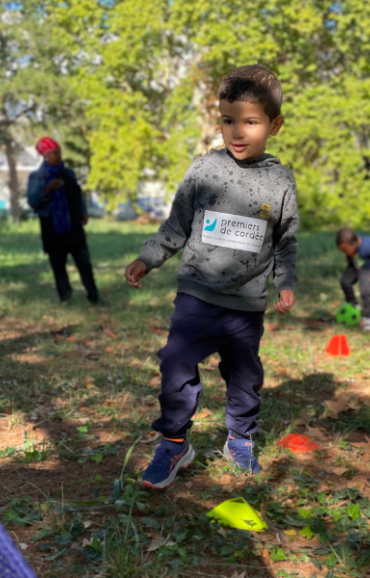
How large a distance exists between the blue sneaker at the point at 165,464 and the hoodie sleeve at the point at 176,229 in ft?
2.68

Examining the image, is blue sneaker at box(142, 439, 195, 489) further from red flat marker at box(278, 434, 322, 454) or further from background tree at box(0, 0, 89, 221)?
background tree at box(0, 0, 89, 221)

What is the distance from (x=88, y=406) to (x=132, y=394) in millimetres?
346

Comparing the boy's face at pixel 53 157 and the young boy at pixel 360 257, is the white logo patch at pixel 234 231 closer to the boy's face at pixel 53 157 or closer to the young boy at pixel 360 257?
the young boy at pixel 360 257

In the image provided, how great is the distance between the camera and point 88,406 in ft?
13.6

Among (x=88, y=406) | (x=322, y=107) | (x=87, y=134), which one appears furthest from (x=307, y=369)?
(x=87, y=134)

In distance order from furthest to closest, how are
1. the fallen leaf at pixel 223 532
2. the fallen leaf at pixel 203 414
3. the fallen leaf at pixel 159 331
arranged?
the fallen leaf at pixel 159 331 → the fallen leaf at pixel 203 414 → the fallen leaf at pixel 223 532

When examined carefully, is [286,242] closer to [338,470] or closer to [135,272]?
[135,272]

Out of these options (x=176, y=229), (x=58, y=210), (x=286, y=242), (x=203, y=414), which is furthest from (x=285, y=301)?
(x=58, y=210)

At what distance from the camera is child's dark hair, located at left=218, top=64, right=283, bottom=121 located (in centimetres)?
290

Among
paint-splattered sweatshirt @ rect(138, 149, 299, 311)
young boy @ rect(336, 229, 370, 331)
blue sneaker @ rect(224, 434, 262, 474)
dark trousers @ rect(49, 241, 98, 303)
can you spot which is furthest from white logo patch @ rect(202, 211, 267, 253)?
dark trousers @ rect(49, 241, 98, 303)

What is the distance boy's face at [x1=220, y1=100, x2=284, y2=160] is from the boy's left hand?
2.05 ft

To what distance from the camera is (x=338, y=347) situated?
5766mm

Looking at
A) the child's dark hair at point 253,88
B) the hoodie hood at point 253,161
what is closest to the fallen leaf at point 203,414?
the hoodie hood at point 253,161

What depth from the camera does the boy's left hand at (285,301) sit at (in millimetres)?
2996
